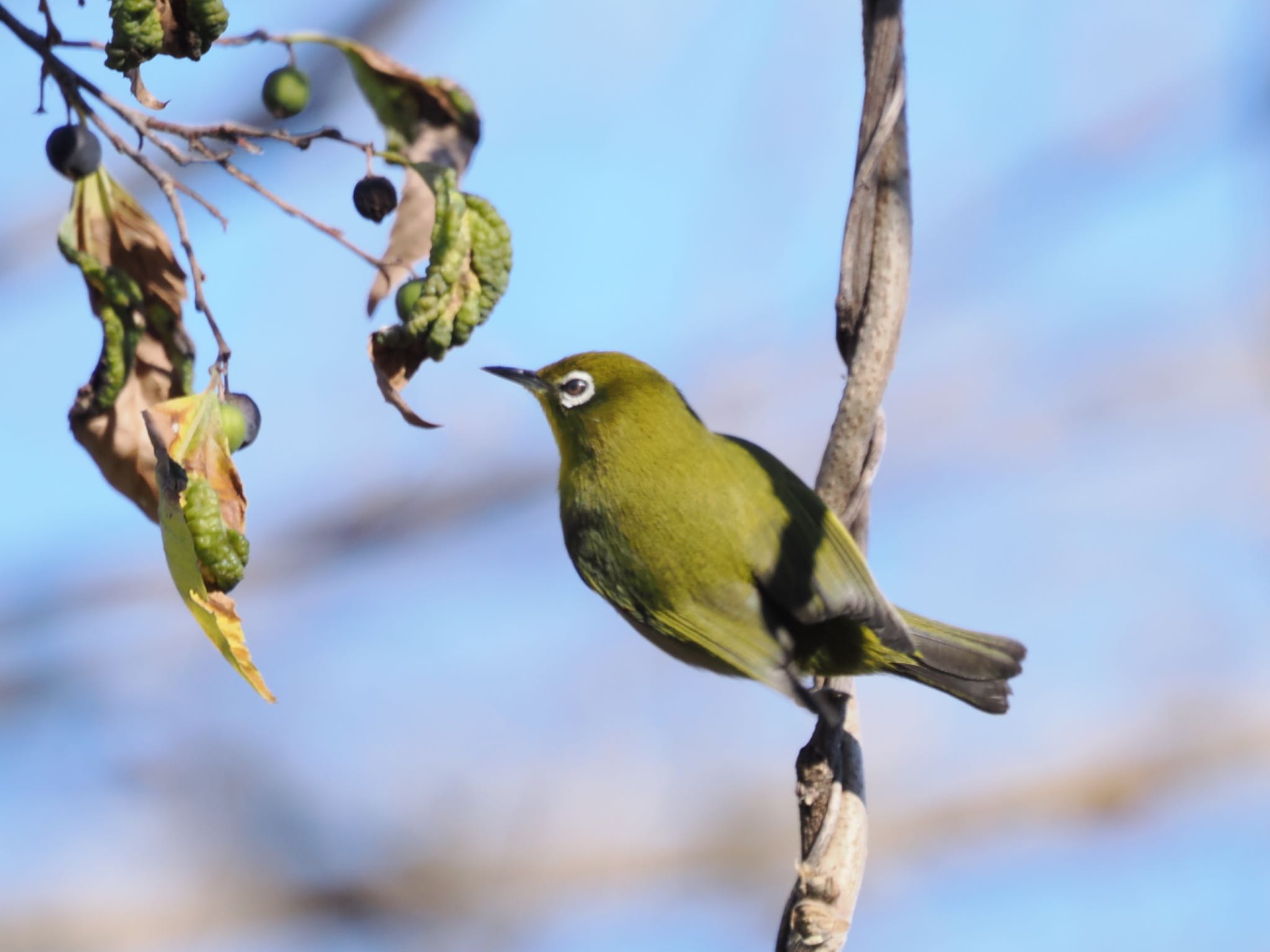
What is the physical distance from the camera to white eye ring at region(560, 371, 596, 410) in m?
3.91

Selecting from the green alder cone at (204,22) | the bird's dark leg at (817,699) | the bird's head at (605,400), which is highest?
the bird's head at (605,400)

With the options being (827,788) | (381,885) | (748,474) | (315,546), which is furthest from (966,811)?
(827,788)

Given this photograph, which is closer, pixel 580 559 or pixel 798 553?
pixel 798 553

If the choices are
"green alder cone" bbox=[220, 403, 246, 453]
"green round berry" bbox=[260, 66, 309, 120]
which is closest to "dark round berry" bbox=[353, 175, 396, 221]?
"green round berry" bbox=[260, 66, 309, 120]

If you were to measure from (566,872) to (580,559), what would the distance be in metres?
4.84

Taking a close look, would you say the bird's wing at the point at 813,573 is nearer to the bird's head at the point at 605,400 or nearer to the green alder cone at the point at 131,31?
the bird's head at the point at 605,400

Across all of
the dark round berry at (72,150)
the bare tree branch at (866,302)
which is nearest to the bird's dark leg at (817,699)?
the bare tree branch at (866,302)

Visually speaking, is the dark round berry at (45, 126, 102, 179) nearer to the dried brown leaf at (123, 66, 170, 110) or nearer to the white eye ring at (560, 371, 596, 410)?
the dried brown leaf at (123, 66, 170, 110)

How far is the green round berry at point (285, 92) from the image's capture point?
3.03 m

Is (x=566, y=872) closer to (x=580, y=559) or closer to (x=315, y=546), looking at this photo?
(x=315, y=546)

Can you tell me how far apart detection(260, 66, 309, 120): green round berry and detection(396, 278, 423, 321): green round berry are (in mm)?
623

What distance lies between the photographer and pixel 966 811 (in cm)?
865

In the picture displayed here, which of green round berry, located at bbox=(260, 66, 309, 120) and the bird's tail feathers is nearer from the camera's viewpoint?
green round berry, located at bbox=(260, 66, 309, 120)

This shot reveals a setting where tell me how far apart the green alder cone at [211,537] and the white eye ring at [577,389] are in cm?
170
